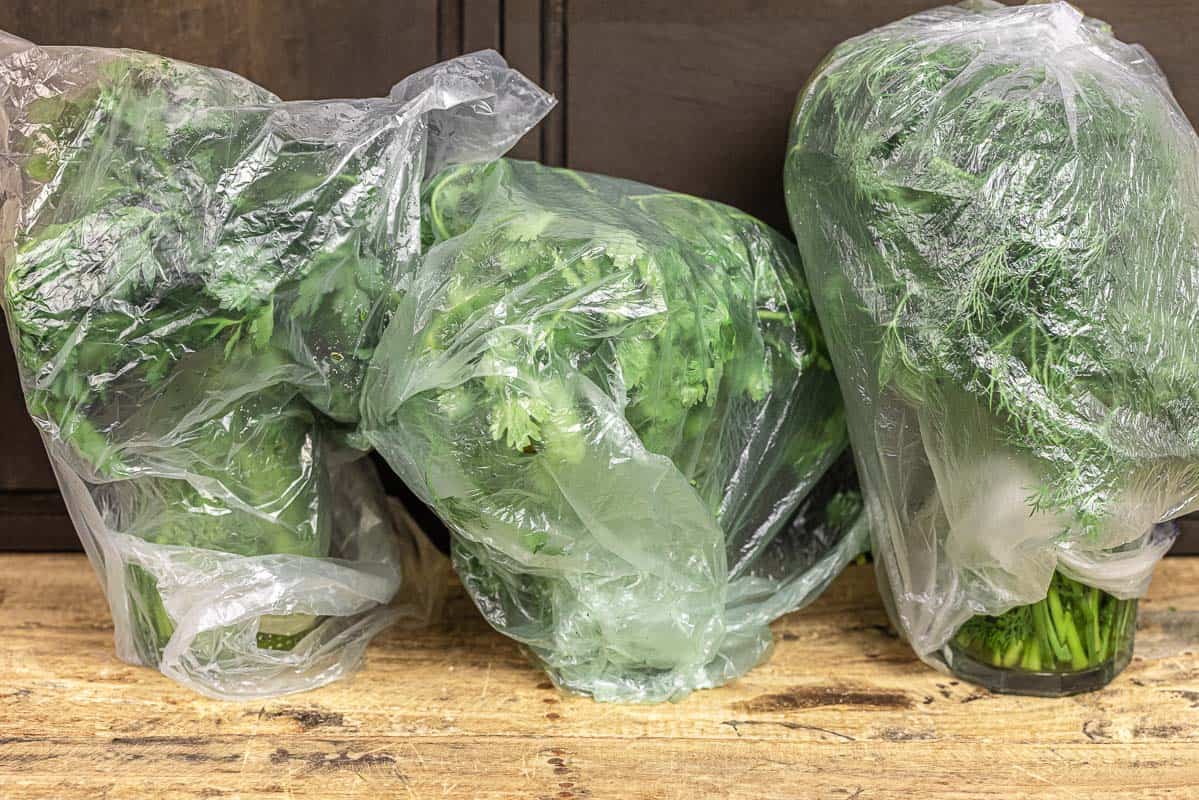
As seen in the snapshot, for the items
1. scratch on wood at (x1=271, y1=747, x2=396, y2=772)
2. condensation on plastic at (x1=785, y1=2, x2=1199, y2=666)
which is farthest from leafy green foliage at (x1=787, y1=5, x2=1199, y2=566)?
scratch on wood at (x1=271, y1=747, x2=396, y2=772)

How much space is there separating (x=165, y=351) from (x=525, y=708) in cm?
42

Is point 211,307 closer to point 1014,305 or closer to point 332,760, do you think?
point 332,760

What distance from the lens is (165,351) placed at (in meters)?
0.90

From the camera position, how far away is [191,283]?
895 millimetres

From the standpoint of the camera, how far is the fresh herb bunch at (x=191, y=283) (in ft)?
2.90

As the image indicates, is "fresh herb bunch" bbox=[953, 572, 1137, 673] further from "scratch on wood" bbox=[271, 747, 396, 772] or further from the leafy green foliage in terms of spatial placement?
"scratch on wood" bbox=[271, 747, 396, 772]

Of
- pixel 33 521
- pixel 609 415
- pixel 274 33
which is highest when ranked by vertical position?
pixel 274 33

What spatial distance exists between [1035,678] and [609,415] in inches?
18.0

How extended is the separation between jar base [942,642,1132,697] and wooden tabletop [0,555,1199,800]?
11 millimetres

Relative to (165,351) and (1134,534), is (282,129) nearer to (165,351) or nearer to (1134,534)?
(165,351)

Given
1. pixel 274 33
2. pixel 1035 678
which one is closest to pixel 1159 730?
pixel 1035 678

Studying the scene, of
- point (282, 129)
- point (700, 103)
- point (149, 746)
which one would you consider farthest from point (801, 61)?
point (149, 746)

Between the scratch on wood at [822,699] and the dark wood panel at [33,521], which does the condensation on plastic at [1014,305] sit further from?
the dark wood panel at [33,521]

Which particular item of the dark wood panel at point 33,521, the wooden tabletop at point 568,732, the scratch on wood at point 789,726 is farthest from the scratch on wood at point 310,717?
the dark wood panel at point 33,521
